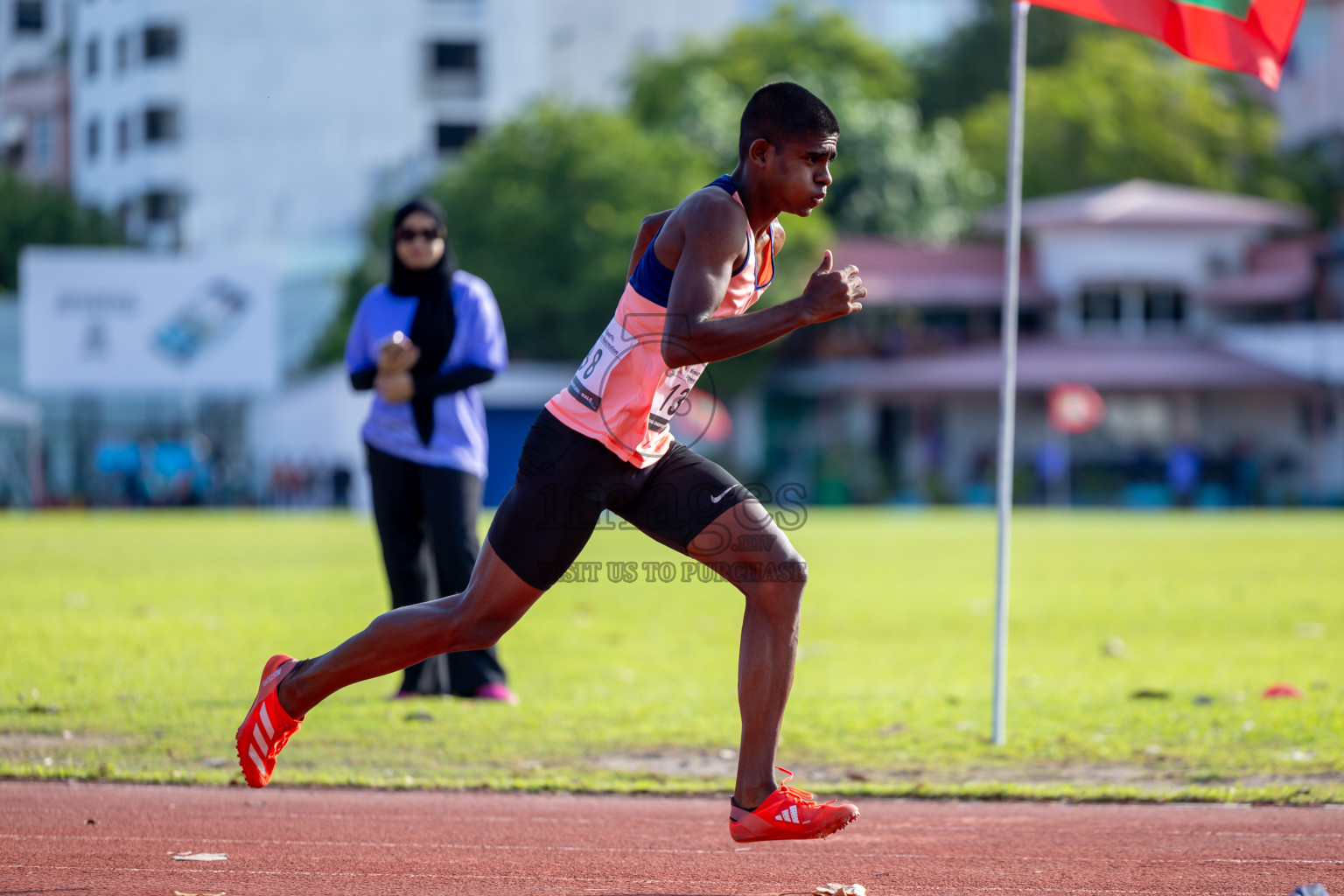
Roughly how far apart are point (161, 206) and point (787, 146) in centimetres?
6460

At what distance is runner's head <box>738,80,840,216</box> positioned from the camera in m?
4.96

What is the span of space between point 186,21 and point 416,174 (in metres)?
11.9

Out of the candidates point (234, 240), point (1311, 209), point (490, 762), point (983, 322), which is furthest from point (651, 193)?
point (490, 762)

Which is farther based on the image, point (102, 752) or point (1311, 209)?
point (1311, 209)

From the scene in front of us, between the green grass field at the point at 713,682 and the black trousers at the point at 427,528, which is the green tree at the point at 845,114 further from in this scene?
the black trousers at the point at 427,528

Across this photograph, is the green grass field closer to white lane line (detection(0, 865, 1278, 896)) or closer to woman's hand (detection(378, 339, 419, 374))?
white lane line (detection(0, 865, 1278, 896))

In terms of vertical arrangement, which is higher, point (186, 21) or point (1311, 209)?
point (186, 21)

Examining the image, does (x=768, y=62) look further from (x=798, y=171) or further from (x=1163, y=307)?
(x=798, y=171)

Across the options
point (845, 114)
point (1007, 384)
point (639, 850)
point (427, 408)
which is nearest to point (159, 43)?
point (845, 114)

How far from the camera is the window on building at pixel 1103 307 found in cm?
5488

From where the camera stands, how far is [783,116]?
16.3ft

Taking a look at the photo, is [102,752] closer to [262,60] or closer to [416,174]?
[416,174]

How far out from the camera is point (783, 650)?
16.9 feet

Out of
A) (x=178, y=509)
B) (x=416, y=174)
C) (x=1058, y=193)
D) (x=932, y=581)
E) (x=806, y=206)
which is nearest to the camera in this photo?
(x=806, y=206)
